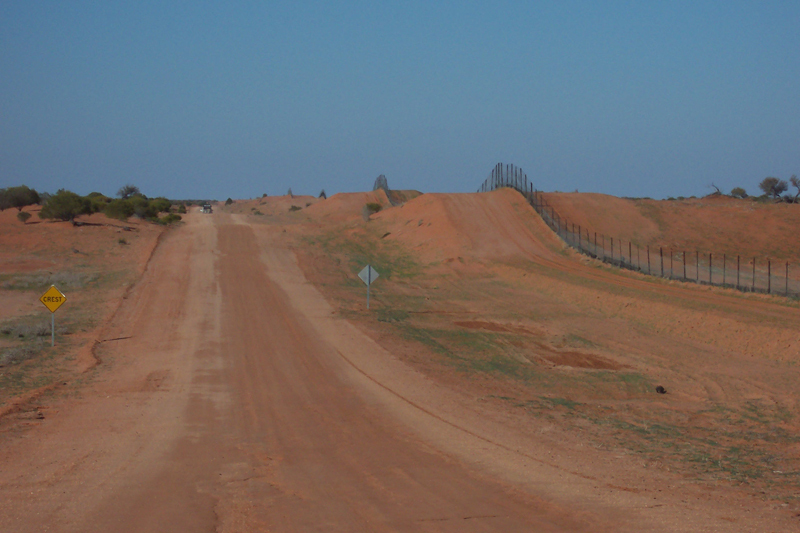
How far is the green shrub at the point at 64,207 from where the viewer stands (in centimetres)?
4769

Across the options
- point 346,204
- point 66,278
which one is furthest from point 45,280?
point 346,204

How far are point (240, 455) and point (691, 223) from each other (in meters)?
50.3

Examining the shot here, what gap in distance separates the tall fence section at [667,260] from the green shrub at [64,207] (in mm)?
33558

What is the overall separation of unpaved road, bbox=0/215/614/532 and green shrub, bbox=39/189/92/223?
101 ft

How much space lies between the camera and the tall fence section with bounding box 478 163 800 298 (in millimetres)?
38809

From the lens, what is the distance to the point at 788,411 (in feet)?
50.0

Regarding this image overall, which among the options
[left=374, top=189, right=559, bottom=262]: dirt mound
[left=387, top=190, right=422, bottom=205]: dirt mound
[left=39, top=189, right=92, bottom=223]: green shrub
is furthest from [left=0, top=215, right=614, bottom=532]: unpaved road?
[left=387, top=190, right=422, bottom=205]: dirt mound

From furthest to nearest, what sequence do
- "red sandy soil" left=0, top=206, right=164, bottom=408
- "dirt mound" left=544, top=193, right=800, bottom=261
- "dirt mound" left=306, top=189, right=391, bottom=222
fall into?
"dirt mound" left=306, top=189, right=391, bottom=222 < "dirt mound" left=544, top=193, right=800, bottom=261 < "red sandy soil" left=0, top=206, right=164, bottom=408

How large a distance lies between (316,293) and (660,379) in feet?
53.4

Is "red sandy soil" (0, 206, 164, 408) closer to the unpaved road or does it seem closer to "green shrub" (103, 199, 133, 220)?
"green shrub" (103, 199, 133, 220)

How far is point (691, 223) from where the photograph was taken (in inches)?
2098

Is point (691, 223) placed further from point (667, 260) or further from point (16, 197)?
point (16, 197)

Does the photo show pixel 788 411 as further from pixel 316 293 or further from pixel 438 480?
pixel 316 293

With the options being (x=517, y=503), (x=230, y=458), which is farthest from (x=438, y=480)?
(x=230, y=458)
